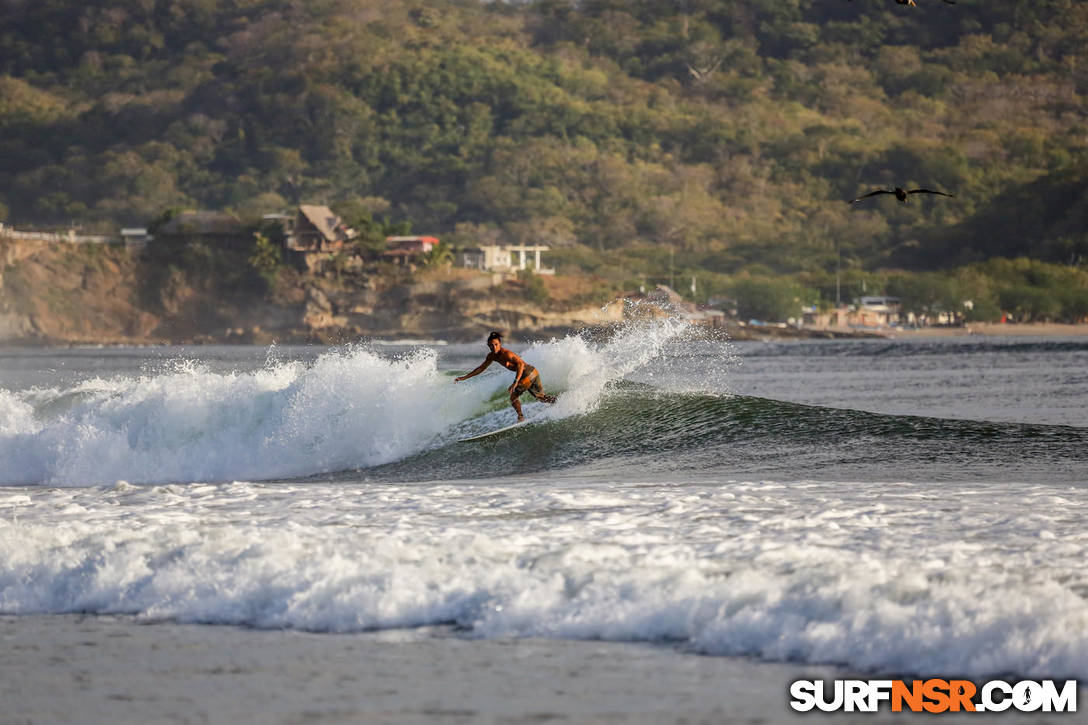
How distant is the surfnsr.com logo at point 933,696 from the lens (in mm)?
7660

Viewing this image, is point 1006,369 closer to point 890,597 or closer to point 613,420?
point 613,420

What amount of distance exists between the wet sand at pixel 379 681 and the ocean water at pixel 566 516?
0.39m

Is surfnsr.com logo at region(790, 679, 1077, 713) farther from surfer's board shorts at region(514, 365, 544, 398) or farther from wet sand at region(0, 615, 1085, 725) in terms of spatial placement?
surfer's board shorts at region(514, 365, 544, 398)

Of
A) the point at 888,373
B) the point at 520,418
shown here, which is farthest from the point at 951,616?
the point at 888,373

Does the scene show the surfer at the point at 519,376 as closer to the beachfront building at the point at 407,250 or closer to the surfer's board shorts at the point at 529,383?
the surfer's board shorts at the point at 529,383

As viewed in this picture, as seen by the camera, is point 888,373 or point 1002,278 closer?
point 888,373

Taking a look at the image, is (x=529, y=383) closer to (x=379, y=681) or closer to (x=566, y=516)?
(x=566, y=516)

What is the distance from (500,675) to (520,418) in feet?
45.1

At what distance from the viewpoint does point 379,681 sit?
8.37m

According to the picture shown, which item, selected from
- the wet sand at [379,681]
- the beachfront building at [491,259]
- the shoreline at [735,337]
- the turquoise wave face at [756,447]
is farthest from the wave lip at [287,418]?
the beachfront building at [491,259]

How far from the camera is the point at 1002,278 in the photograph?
622ft

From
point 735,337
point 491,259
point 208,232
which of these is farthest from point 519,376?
point 208,232

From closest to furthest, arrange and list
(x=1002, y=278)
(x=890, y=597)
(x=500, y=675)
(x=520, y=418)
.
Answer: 1. (x=500, y=675)
2. (x=890, y=597)
3. (x=520, y=418)
4. (x=1002, y=278)

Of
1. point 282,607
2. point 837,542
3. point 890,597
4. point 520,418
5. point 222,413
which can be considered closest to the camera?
point 890,597
